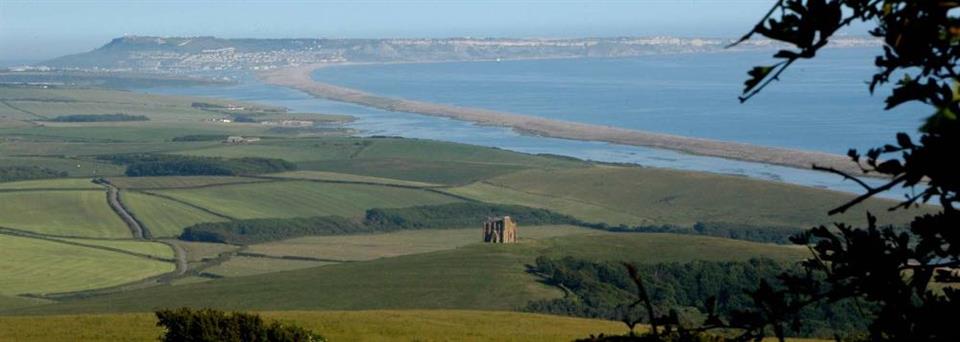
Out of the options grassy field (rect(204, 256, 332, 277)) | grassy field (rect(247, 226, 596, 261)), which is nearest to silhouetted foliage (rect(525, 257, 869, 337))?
grassy field (rect(247, 226, 596, 261))

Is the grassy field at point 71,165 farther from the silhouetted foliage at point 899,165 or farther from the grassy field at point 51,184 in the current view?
the silhouetted foliage at point 899,165

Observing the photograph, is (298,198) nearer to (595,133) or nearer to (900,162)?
(595,133)

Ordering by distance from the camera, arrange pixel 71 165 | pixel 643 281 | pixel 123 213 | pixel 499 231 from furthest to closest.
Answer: pixel 71 165, pixel 123 213, pixel 499 231, pixel 643 281

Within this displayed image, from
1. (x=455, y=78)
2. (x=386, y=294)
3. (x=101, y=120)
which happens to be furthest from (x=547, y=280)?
(x=455, y=78)

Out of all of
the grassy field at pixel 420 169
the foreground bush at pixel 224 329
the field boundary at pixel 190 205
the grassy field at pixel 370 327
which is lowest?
the grassy field at pixel 420 169

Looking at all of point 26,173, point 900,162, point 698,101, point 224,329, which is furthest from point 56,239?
point 698,101

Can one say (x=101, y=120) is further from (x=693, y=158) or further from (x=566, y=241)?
(x=566, y=241)

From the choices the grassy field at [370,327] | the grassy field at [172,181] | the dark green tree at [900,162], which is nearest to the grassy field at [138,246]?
the grassy field at [172,181]
